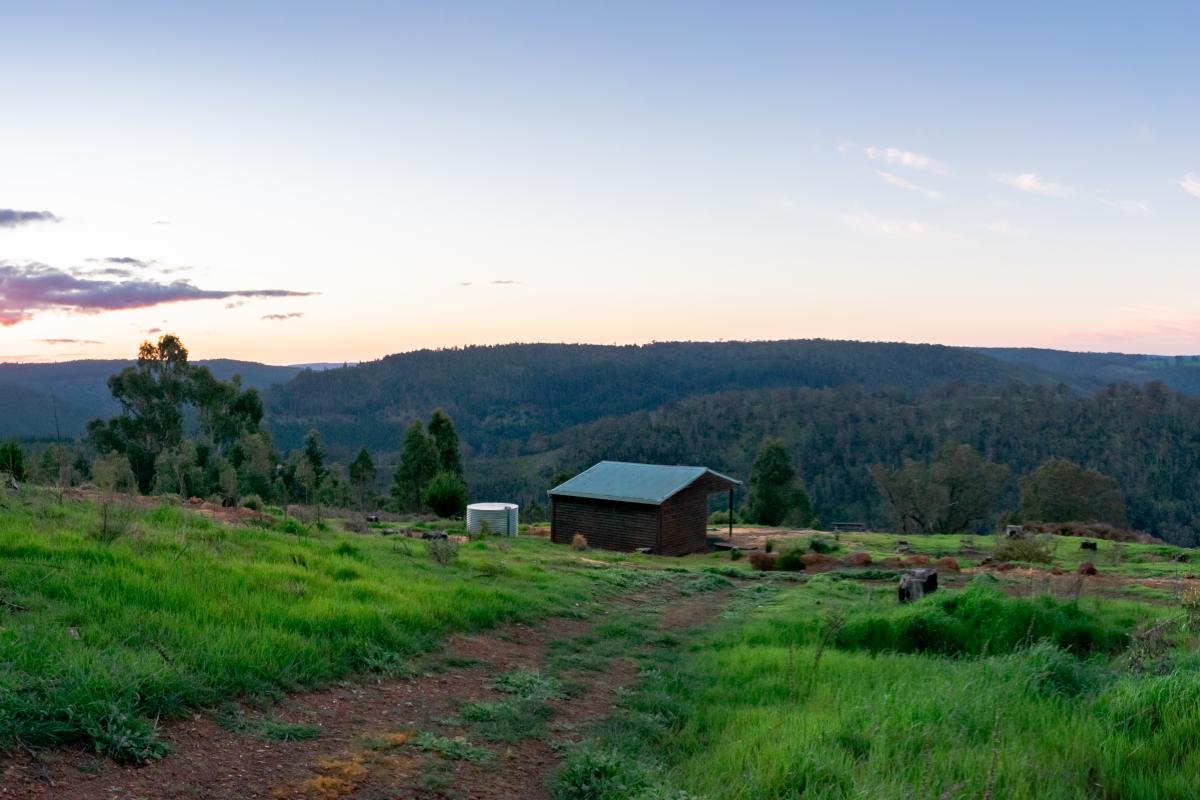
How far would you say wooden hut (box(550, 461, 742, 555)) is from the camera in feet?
109

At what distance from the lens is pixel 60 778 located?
462cm

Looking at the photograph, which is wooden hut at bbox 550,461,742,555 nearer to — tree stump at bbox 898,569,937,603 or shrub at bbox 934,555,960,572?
shrub at bbox 934,555,960,572

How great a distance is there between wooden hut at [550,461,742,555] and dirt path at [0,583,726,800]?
79.1 feet

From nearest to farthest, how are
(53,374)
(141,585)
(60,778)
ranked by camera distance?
(60,778) → (141,585) → (53,374)

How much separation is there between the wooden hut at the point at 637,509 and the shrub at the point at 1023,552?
12009 mm

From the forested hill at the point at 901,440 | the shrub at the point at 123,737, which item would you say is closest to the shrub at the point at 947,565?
the shrub at the point at 123,737

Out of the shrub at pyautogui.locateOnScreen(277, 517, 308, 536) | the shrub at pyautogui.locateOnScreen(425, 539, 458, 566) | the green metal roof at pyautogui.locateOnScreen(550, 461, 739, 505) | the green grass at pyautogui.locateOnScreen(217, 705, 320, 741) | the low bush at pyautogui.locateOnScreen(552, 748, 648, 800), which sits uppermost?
the green grass at pyautogui.locateOnScreen(217, 705, 320, 741)

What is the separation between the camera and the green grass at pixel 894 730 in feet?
17.4

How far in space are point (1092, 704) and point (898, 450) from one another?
369ft

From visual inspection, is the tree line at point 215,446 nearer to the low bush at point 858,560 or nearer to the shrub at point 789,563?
the shrub at point 789,563

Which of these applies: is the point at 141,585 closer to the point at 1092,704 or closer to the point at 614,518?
the point at 1092,704

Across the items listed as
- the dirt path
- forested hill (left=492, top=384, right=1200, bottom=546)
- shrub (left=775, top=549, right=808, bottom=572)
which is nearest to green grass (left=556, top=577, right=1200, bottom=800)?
the dirt path

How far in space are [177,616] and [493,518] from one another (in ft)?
86.6

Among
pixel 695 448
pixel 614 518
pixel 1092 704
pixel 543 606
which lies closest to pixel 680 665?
pixel 543 606
